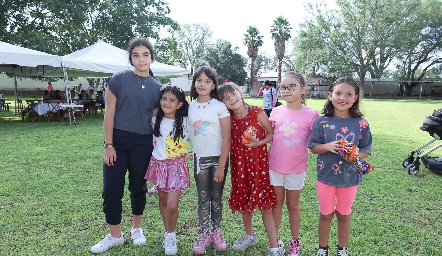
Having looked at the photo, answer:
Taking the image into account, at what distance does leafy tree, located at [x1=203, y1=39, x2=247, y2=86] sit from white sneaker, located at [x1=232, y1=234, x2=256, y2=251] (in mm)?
40261

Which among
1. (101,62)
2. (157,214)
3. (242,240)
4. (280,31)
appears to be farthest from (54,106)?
(280,31)

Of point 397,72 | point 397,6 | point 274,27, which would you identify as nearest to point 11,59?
point 274,27

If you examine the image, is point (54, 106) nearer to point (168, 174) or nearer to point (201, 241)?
point (168, 174)

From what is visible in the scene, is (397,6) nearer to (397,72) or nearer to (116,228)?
(397,72)

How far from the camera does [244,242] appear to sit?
280 centimetres

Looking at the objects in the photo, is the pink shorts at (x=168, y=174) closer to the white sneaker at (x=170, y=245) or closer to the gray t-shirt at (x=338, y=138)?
the white sneaker at (x=170, y=245)

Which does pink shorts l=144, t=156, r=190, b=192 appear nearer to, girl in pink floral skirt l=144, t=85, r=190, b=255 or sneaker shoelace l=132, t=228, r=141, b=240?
girl in pink floral skirt l=144, t=85, r=190, b=255

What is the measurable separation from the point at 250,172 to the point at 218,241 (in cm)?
67

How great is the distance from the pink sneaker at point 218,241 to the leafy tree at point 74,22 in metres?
15.7

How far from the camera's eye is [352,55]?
35750mm

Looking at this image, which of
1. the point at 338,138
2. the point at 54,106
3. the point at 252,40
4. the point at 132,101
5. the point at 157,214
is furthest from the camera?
the point at 252,40

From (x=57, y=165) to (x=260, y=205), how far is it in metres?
4.32

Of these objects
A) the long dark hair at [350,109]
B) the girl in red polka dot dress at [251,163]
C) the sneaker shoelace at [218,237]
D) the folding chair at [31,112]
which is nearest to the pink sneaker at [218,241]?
the sneaker shoelace at [218,237]

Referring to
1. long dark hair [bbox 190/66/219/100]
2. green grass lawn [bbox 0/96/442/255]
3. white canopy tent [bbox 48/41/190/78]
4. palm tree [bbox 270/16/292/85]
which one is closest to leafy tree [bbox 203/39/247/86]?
palm tree [bbox 270/16/292/85]
